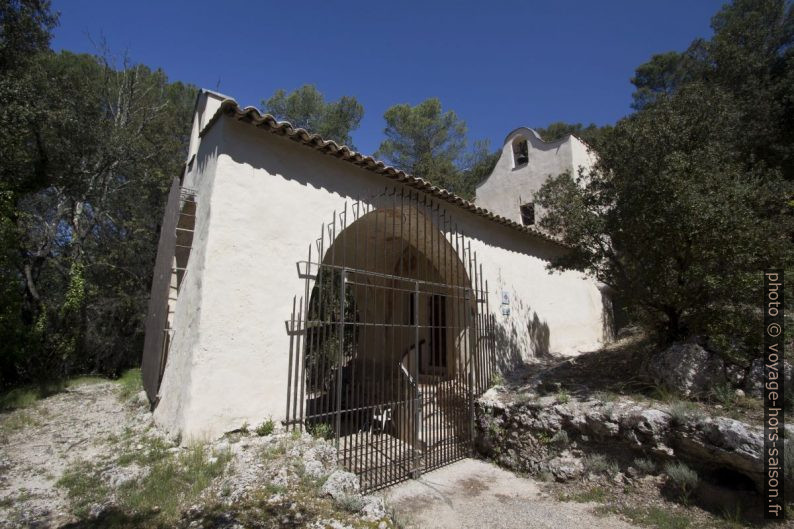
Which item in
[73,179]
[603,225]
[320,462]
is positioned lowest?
[320,462]

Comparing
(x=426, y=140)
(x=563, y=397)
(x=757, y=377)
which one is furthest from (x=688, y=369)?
(x=426, y=140)

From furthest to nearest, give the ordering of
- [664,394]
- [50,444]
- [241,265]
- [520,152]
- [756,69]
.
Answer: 1. [520,152]
2. [756,69]
3. [664,394]
4. [50,444]
5. [241,265]

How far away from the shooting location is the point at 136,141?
1275 cm

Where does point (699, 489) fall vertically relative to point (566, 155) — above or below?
below

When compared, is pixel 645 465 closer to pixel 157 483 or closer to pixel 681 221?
pixel 681 221

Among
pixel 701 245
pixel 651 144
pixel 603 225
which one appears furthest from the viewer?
pixel 603 225

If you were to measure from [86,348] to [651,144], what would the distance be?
559 inches

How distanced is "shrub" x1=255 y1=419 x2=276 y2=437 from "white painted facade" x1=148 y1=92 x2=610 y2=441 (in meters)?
0.09

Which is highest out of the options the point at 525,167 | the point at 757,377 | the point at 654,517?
the point at 525,167

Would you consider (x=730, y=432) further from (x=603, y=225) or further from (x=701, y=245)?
(x=603, y=225)

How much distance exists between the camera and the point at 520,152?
13422 mm

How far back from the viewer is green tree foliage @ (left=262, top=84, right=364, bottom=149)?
1761 cm

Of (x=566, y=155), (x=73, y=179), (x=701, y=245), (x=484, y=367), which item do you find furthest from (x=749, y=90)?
(x=73, y=179)

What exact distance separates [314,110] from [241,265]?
15216 mm
